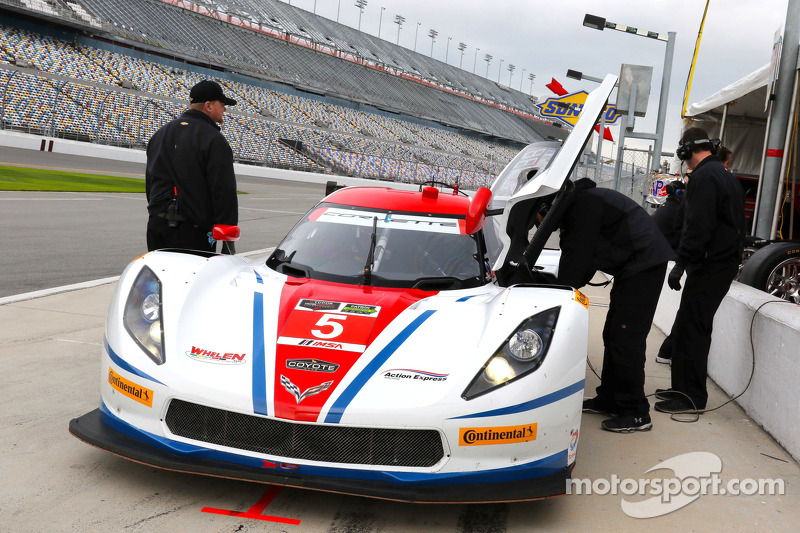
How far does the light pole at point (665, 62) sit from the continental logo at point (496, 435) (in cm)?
1124

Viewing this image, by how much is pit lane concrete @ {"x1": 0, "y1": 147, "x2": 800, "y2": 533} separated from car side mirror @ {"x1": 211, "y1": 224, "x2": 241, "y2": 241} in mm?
1105

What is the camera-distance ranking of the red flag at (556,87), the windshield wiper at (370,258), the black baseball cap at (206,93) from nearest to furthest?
the windshield wiper at (370,258) < the black baseball cap at (206,93) < the red flag at (556,87)

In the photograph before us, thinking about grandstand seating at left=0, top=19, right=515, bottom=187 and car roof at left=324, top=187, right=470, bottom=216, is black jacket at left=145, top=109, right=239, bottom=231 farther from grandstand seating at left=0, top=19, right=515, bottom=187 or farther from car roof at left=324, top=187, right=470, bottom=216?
grandstand seating at left=0, top=19, right=515, bottom=187

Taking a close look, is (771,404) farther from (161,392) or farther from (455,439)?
(161,392)

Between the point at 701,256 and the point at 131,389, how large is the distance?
11.2 ft

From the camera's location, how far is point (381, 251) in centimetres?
418

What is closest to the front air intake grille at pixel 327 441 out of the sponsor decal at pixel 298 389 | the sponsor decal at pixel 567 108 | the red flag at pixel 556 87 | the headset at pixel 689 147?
the sponsor decal at pixel 298 389

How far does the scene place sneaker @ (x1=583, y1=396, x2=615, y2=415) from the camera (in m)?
4.58

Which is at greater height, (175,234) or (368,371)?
(175,234)

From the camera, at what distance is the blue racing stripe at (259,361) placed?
2826mm

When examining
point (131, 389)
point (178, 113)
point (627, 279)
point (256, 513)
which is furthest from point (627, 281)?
point (178, 113)

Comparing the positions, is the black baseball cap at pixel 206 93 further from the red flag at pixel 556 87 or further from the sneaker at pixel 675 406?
the red flag at pixel 556 87

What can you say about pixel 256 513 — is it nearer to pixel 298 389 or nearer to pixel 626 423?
pixel 298 389

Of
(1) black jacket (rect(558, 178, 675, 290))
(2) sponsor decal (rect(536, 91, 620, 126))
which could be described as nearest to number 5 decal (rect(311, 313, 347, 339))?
(1) black jacket (rect(558, 178, 675, 290))
